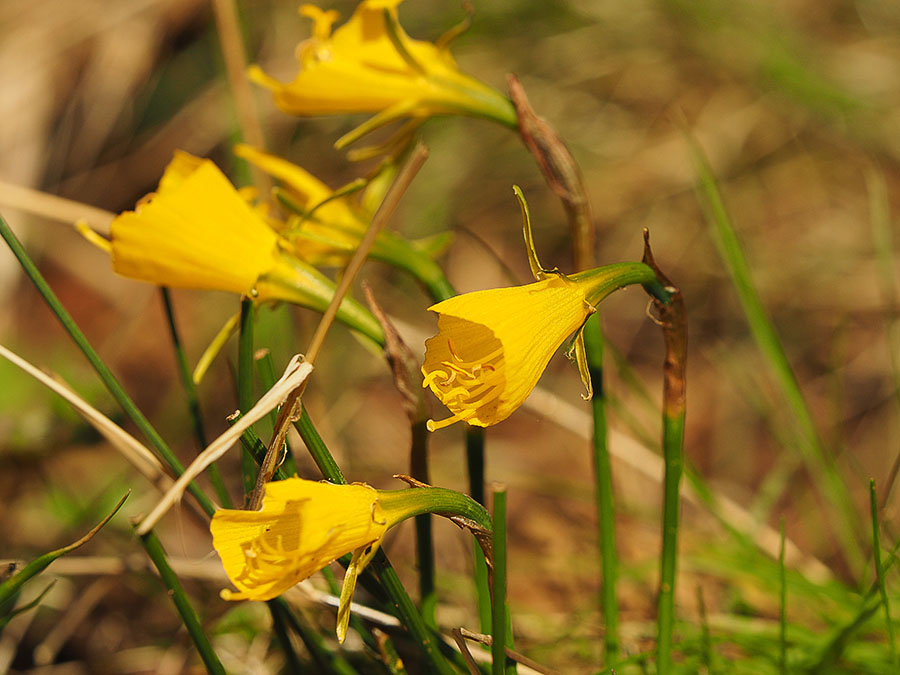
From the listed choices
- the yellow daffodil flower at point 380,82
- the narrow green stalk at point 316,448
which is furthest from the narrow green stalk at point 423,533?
the yellow daffodil flower at point 380,82

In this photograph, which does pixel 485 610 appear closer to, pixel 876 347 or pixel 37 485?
pixel 37 485

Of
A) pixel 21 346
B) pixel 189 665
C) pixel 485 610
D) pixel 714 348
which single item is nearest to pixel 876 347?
pixel 714 348

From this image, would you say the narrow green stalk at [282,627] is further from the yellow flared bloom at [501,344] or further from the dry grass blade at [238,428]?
the yellow flared bloom at [501,344]

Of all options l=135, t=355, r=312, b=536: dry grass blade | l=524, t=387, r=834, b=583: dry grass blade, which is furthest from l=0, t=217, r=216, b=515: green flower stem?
l=524, t=387, r=834, b=583: dry grass blade

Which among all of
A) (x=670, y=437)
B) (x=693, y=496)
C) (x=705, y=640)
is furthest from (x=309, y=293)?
(x=693, y=496)

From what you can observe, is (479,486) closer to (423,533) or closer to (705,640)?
(423,533)
